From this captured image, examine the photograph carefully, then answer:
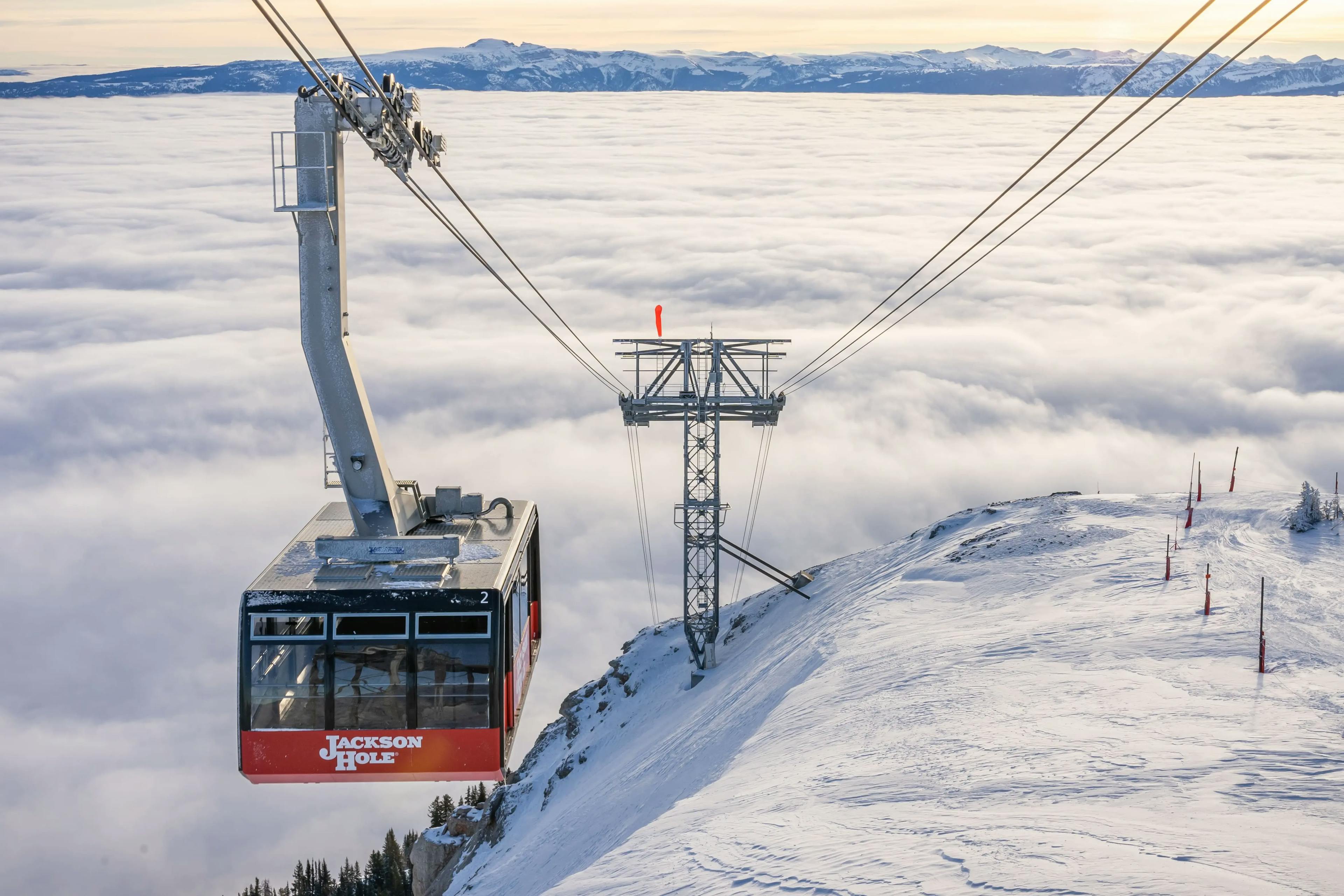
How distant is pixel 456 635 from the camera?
14.7 metres

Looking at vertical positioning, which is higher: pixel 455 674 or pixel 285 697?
pixel 455 674

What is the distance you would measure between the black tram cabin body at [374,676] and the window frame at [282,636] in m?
0.02

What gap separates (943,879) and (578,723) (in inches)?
1252

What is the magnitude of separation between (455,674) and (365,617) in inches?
55.7

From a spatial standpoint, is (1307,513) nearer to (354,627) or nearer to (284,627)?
(354,627)

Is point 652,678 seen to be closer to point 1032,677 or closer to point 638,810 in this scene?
point 638,810

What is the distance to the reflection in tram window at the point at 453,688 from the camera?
48.9ft

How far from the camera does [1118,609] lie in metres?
24.1

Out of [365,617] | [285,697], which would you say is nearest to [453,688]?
[365,617]

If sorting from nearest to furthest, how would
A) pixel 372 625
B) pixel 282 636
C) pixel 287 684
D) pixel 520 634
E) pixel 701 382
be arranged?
pixel 282 636 < pixel 372 625 < pixel 287 684 < pixel 520 634 < pixel 701 382

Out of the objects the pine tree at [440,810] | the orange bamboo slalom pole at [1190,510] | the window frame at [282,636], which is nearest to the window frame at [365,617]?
the window frame at [282,636]

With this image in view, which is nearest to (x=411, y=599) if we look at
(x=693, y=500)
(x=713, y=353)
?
(x=713, y=353)

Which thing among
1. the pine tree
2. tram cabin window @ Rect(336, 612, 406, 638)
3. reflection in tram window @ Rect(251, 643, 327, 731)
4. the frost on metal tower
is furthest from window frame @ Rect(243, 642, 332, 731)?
the pine tree

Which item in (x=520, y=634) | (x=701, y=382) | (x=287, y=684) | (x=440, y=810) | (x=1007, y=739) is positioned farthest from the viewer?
(x=440, y=810)
